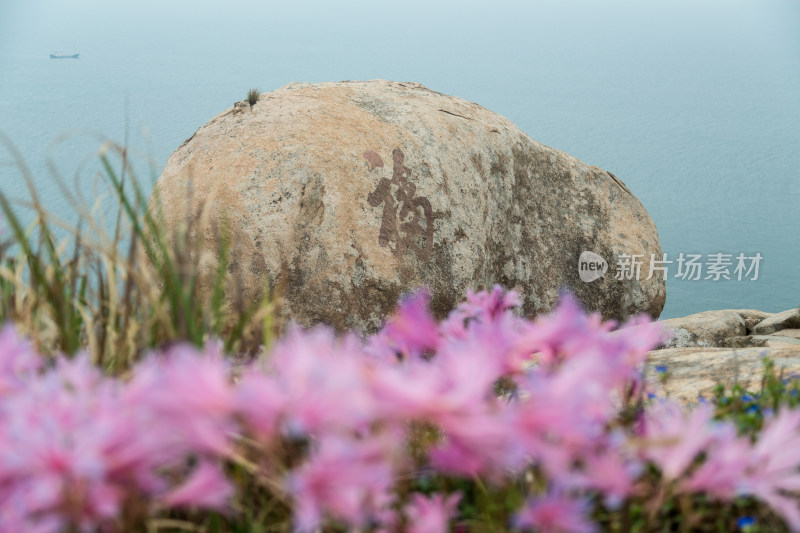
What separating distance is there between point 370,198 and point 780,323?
3468 millimetres

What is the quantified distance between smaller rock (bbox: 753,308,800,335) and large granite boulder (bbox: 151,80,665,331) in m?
1.65

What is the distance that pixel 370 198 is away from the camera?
4320 mm

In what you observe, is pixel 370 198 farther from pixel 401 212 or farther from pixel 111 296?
pixel 111 296

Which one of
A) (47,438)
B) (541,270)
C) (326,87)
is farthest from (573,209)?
(47,438)

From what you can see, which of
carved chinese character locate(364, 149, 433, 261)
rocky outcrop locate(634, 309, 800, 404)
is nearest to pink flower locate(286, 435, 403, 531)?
rocky outcrop locate(634, 309, 800, 404)

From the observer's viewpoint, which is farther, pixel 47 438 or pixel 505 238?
pixel 505 238

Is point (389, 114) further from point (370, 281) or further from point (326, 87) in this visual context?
point (370, 281)

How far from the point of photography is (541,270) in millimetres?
5355

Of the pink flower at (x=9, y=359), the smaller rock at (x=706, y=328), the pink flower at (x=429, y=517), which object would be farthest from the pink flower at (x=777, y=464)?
the smaller rock at (x=706, y=328)

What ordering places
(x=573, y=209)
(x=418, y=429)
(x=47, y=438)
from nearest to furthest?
(x=47, y=438), (x=418, y=429), (x=573, y=209)

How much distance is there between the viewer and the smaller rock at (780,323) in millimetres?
5422

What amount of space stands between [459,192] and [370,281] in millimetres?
897

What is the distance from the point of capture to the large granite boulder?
4.20m

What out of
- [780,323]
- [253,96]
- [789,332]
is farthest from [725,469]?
[780,323]
